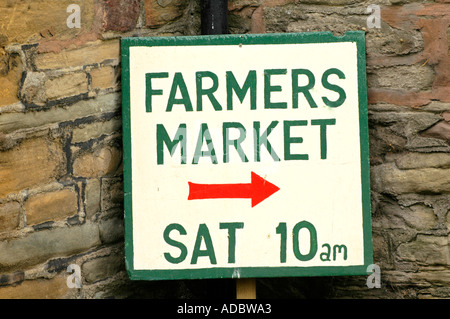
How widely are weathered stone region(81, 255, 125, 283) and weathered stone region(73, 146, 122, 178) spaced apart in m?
0.29

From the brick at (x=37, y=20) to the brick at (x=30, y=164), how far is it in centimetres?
32

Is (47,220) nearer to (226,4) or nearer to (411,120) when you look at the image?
(226,4)

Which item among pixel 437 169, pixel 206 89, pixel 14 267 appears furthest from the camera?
pixel 437 169

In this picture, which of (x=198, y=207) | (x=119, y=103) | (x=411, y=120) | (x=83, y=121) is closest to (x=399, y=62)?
(x=411, y=120)

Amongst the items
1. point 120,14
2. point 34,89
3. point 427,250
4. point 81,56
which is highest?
point 120,14

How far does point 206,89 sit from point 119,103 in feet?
1.02

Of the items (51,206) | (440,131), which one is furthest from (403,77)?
Result: (51,206)

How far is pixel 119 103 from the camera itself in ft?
6.04

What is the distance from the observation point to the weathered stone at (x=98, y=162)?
69.8 inches

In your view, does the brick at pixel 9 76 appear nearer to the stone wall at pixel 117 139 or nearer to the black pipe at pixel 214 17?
the stone wall at pixel 117 139

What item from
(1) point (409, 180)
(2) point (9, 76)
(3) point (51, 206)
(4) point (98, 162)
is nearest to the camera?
(2) point (9, 76)

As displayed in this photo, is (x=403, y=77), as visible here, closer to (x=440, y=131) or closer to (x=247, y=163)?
(x=440, y=131)

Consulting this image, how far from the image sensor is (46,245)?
1.71 metres

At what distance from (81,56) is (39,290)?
754 millimetres
